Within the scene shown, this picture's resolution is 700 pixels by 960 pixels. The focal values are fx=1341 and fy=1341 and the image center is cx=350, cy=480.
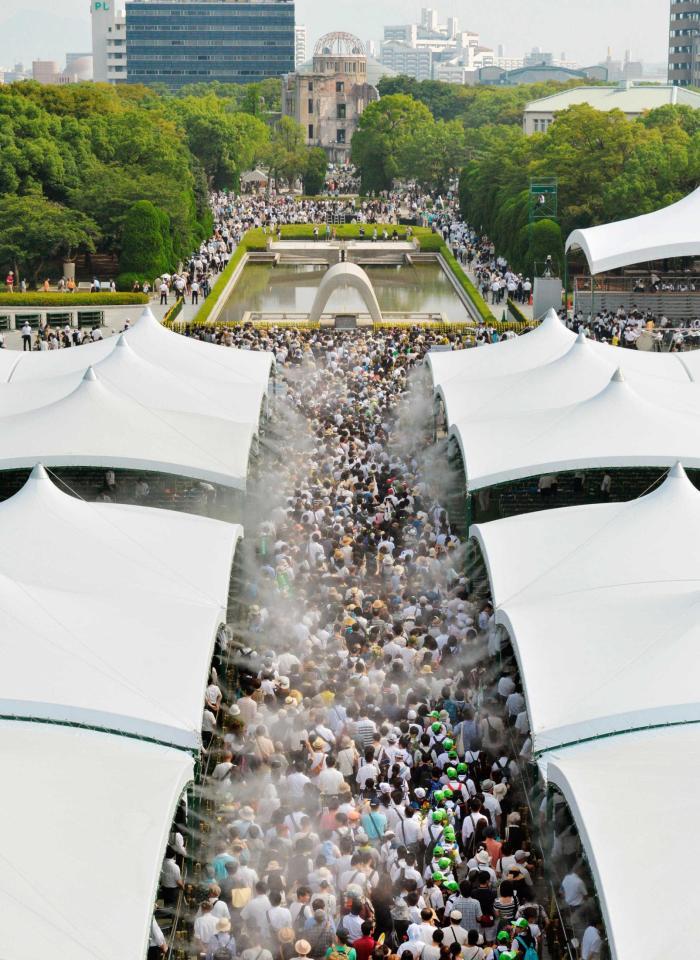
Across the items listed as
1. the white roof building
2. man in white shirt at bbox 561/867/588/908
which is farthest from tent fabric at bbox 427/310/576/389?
the white roof building

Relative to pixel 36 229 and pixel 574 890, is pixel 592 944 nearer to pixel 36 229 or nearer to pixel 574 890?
pixel 574 890

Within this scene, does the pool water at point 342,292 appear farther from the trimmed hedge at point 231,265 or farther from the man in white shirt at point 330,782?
the man in white shirt at point 330,782

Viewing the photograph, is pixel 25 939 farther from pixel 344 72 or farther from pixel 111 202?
pixel 344 72

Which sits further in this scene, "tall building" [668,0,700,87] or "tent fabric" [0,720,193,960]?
"tall building" [668,0,700,87]

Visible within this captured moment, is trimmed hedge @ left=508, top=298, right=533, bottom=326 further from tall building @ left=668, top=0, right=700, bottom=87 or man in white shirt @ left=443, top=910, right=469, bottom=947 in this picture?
tall building @ left=668, top=0, right=700, bottom=87

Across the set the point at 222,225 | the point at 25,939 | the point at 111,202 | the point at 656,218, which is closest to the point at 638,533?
the point at 25,939

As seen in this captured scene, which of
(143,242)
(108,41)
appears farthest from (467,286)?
(108,41)
